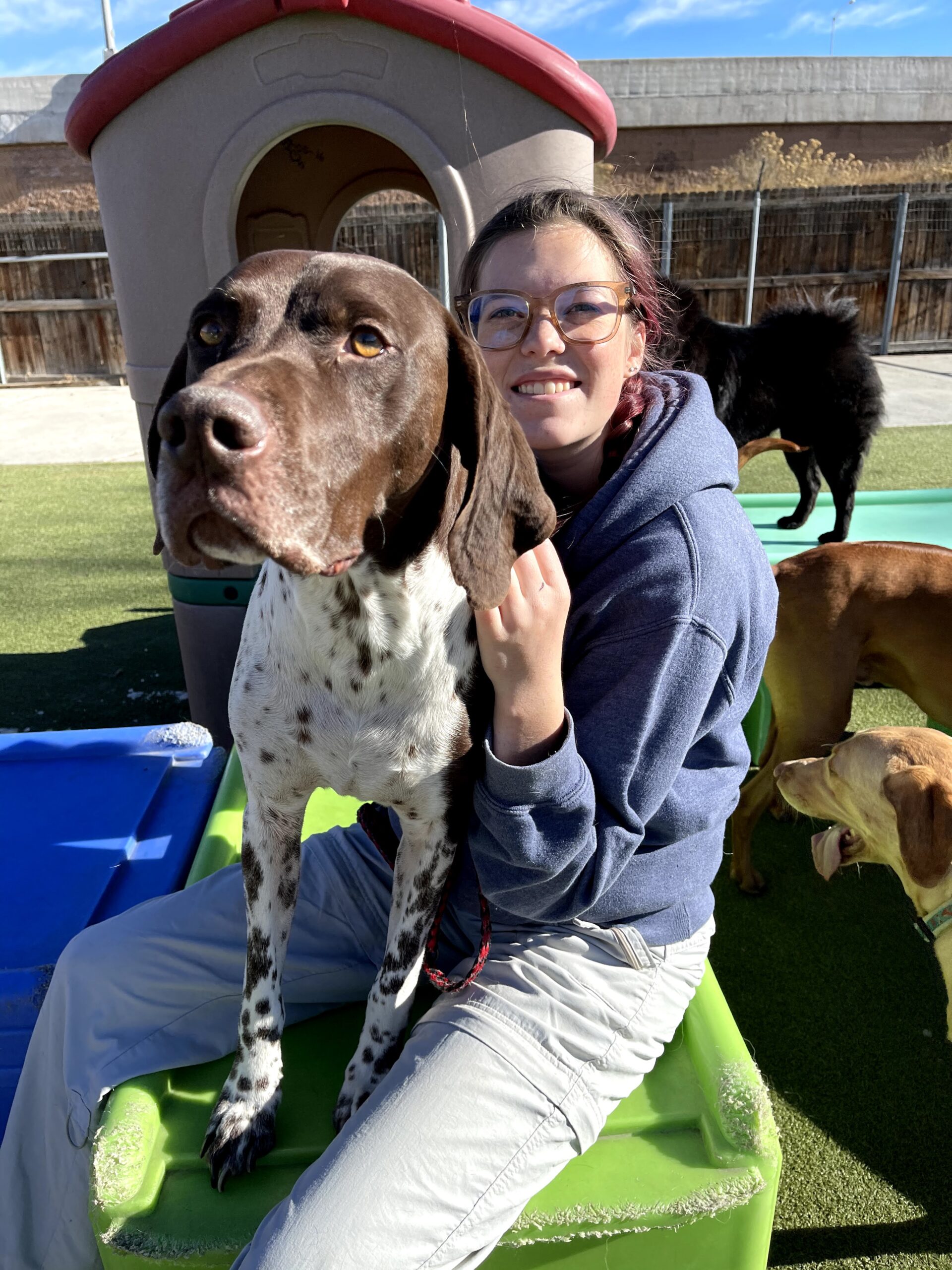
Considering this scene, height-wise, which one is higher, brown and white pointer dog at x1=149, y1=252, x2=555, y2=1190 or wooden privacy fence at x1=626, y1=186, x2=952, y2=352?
wooden privacy fence at x1=626, y1=186, x2=952, y2=352

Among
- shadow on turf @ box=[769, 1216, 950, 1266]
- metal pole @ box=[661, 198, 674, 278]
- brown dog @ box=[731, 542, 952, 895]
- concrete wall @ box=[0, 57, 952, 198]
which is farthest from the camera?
concrete wall @ box=[0, 57, 952, 198]

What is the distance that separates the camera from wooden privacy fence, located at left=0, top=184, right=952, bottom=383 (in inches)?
602

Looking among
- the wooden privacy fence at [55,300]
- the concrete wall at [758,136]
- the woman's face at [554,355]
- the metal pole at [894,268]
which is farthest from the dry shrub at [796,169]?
the woman's face at [554,355]

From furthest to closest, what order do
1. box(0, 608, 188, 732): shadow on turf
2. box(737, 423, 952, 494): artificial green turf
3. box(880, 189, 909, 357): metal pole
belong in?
box(880, 189, 909, 357): metal pole < box(737, 423, 952, 494): artificial green turf < box(0, 608, 188, 732): shadow on turf

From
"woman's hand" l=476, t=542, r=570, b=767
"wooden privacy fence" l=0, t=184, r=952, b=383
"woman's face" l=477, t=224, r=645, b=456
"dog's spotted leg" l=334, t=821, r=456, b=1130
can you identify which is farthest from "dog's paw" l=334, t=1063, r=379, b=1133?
"wooden privacy fence" l=0, t=184, r=952, b=383

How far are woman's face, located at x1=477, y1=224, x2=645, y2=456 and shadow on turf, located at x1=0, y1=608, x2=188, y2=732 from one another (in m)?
3.27

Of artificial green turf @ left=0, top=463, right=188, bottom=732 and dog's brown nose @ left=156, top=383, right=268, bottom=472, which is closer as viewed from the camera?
dog's brown nose @ left=156, top=383, right=268, bottom=472

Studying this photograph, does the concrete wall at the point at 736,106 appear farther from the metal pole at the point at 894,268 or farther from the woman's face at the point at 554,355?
the woman's face at the point at 554,355

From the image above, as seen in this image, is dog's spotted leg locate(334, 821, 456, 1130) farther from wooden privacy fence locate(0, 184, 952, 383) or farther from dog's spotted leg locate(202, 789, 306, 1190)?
wooden privacy fence locate(0, 184, 952, 383)

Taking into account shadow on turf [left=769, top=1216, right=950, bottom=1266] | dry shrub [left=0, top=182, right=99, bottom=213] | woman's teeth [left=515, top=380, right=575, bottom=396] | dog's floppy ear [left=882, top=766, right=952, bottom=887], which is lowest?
shadow on turf [left=769, top=1216, right=950, bottom=1266]

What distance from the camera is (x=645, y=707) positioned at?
159 centimetres

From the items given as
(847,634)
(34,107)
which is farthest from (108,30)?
(847,634)

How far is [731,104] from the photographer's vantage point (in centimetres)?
2645

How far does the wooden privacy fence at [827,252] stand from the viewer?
15789 millimetres
